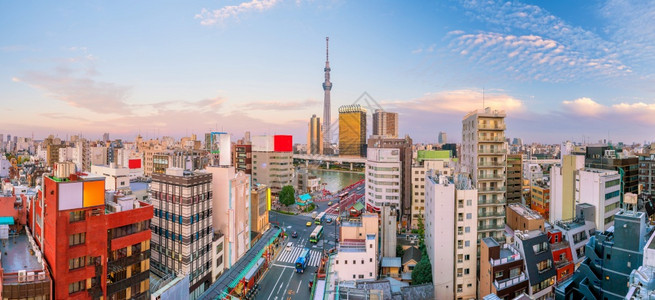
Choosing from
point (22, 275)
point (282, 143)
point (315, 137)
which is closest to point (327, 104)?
point (315, 137)

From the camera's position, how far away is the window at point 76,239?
873 cm

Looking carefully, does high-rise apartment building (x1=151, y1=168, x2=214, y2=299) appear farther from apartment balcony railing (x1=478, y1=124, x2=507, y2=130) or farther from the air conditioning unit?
apartment balcony railing (x1=478, y1=124, x2=507, y2=130)

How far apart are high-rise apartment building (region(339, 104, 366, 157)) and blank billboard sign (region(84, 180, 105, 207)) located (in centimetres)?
8095

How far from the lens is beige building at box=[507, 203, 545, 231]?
1502 centimetres

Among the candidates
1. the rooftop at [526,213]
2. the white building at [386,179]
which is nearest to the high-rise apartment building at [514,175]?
the white building at [386,179]

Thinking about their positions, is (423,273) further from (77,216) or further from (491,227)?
(77,216)

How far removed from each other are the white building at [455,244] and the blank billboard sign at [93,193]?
37.2 ft

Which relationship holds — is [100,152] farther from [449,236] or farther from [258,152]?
[449,236]

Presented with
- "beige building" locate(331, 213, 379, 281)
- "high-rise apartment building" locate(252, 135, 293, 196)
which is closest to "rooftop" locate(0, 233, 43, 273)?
"beige building" locate(331, 213, 379, 281)

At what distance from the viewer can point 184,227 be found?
44.0ft

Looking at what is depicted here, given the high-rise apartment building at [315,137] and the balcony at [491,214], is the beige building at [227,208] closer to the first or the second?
the balcony at [491,214]

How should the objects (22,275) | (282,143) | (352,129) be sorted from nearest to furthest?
(22,275), (282,143), (352,129)

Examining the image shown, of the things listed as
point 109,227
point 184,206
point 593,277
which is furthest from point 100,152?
point 593,277

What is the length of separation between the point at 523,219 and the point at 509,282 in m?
4.35
